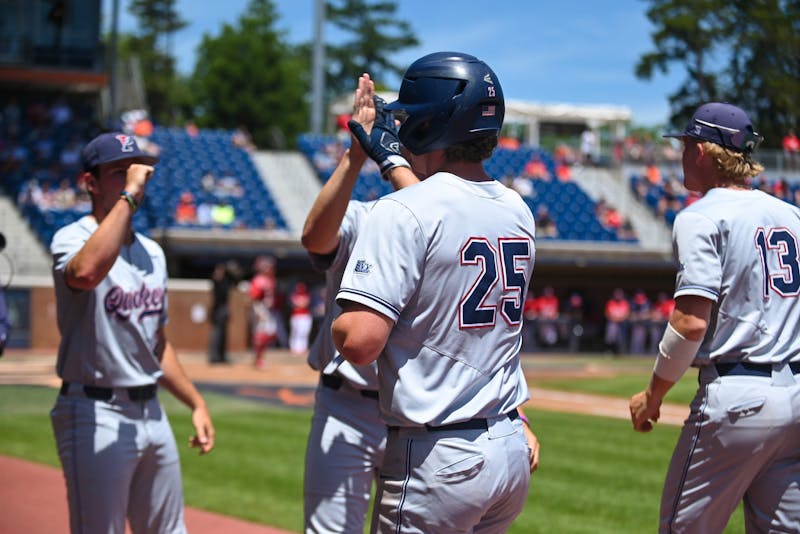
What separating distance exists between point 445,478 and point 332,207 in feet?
4.60

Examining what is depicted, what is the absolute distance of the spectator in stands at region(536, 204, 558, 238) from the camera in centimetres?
2781

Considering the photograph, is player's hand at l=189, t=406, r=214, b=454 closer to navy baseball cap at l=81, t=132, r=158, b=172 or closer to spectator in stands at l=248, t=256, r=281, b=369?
navy baseball cap at l=81, t=132, r=158, b=172

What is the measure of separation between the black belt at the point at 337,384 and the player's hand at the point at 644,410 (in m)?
0.99

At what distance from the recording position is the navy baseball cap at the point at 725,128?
386cm

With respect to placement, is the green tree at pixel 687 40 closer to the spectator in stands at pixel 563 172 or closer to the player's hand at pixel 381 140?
the player's hand at pixel 381 140

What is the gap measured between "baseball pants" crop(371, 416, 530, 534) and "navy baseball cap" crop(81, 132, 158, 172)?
1.81 m

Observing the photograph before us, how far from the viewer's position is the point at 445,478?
8.96ft

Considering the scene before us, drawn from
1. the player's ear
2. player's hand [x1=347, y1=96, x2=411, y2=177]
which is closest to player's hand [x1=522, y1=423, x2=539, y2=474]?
player's hand [x1=347, y1=96, x2=411, y2=177]

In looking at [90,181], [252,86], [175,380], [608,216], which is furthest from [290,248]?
[252,86]

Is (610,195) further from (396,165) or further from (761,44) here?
(396,165)

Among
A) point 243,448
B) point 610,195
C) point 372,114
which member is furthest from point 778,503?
point 610,195

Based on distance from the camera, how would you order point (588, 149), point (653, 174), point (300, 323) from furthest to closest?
point (588, 149) → point (653, 174) → point (300, 323)

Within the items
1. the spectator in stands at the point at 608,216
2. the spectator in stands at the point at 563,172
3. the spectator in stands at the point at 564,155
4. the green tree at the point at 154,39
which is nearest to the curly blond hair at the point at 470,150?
the spectator in stands at the point at 608,216

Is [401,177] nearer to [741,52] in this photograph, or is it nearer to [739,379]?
[739,379]
